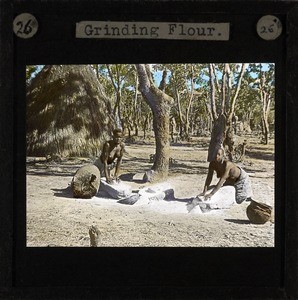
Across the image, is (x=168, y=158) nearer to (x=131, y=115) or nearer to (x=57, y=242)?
(x=131, y=115)

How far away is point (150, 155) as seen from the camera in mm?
4453

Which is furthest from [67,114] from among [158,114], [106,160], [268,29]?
[268,29]

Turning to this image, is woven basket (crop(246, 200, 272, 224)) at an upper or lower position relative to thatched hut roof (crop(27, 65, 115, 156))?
lower

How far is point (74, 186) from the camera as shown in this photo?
444cm

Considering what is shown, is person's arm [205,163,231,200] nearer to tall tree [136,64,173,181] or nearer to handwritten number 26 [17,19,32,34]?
tall tree [136,64,173,181]

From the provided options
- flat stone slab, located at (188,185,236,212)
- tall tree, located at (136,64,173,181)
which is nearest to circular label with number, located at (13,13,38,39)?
tall tree, located at (136,64,173,181)

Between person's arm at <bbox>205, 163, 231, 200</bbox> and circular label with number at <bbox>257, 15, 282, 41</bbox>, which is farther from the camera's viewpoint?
person's arm at <bbox>205, 163, 231, 200</bbox>

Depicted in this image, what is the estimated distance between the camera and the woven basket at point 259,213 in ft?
14.3

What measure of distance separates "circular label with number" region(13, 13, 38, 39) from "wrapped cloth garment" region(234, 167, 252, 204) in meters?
2.03

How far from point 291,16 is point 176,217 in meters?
1.84

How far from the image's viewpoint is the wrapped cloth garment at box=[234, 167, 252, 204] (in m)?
4.41
